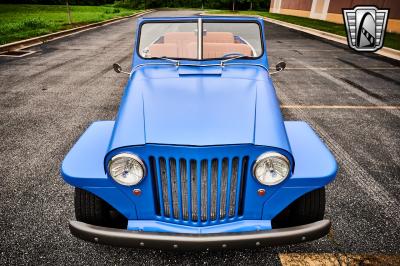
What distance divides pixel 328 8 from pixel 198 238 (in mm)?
27280

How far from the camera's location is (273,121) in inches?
82.6

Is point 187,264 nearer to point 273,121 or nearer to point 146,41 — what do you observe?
point 273,121

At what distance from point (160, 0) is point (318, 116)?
212ft

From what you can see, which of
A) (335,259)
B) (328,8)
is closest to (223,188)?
(335,259)

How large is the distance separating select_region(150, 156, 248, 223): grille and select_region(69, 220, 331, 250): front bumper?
162mm

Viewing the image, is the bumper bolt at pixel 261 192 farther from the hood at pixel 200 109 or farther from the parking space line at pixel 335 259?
the parking space line at pixel 335 259

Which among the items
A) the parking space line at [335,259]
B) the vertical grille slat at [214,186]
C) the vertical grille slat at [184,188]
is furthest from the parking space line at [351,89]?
the vertical grille slat at [184,188]

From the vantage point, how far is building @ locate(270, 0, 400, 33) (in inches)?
630

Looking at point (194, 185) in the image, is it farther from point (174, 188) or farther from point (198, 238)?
point (198, 238)

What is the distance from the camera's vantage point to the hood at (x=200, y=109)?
1.85m

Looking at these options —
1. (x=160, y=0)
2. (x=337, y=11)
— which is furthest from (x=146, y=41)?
(x=160, y=0)

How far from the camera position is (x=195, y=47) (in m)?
2.93

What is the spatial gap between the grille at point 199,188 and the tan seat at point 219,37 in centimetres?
157

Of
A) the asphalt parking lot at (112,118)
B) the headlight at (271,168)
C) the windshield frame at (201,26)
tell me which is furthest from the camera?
the windshield frame at (201,26)
